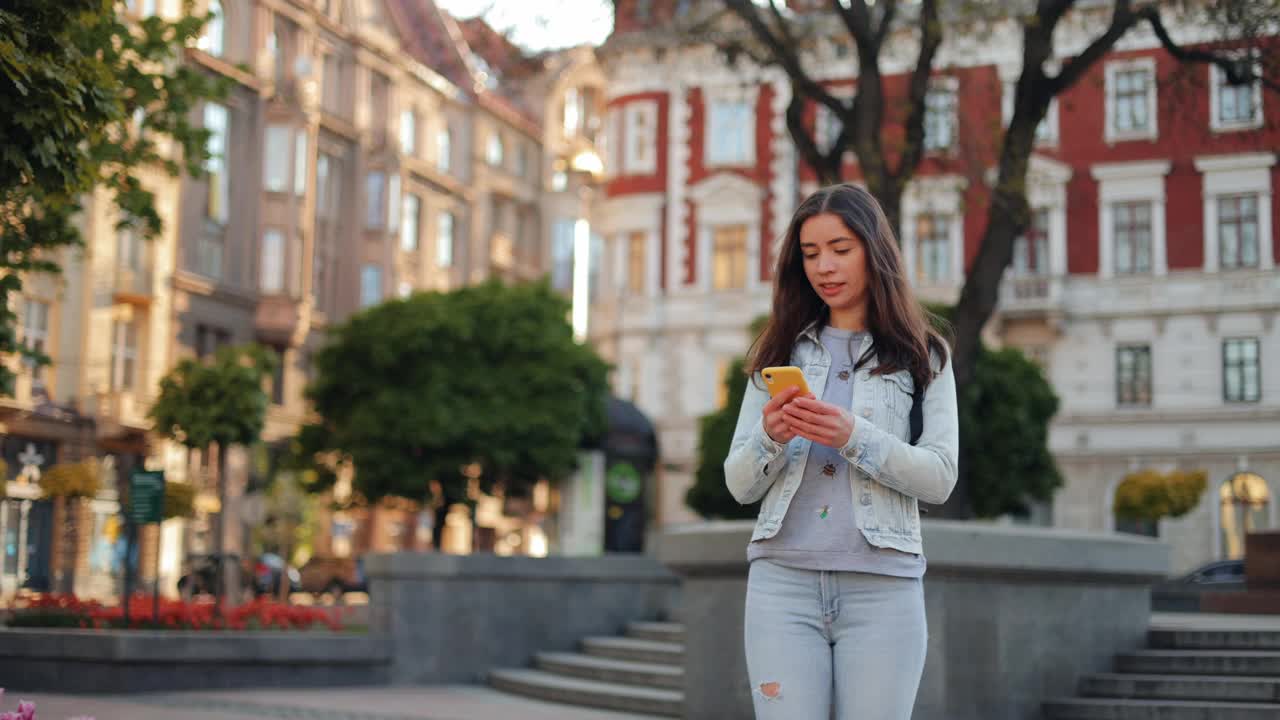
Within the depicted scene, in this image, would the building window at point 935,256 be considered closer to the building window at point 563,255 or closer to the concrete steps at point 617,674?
the building window at point 563,255

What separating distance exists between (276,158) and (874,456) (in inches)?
1805

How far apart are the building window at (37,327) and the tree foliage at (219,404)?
16.4 meters

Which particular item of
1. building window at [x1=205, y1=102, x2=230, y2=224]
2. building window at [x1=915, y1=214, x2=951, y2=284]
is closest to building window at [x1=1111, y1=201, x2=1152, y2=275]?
building window at [x1=915, y1=214, x2=951, y2=284]

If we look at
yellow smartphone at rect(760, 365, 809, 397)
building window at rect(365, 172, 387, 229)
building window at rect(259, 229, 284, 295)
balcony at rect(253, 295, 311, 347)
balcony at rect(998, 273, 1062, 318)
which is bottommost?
yellow smartphone at rect(760, 365, 809, 397)

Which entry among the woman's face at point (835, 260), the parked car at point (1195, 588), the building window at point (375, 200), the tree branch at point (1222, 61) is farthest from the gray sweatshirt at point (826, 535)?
the building window at point (375, 200)

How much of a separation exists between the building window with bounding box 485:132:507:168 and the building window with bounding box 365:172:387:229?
8.48 metres

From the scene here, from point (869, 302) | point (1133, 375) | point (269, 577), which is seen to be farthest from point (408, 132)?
point (869, 302)

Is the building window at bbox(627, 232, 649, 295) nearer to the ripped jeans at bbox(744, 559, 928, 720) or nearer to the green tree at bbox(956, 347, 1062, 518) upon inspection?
the green tree at bbox(956, 347, 1062, 518)

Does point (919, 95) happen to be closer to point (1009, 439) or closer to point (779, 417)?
point (779, 417)

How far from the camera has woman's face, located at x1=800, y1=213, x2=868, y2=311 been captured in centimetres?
420

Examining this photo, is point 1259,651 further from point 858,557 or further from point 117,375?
point 117,375

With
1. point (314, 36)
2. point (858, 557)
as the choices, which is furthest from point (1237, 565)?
point (314, 36)

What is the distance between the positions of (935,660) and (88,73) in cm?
568

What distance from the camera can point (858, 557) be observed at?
3943 mm
